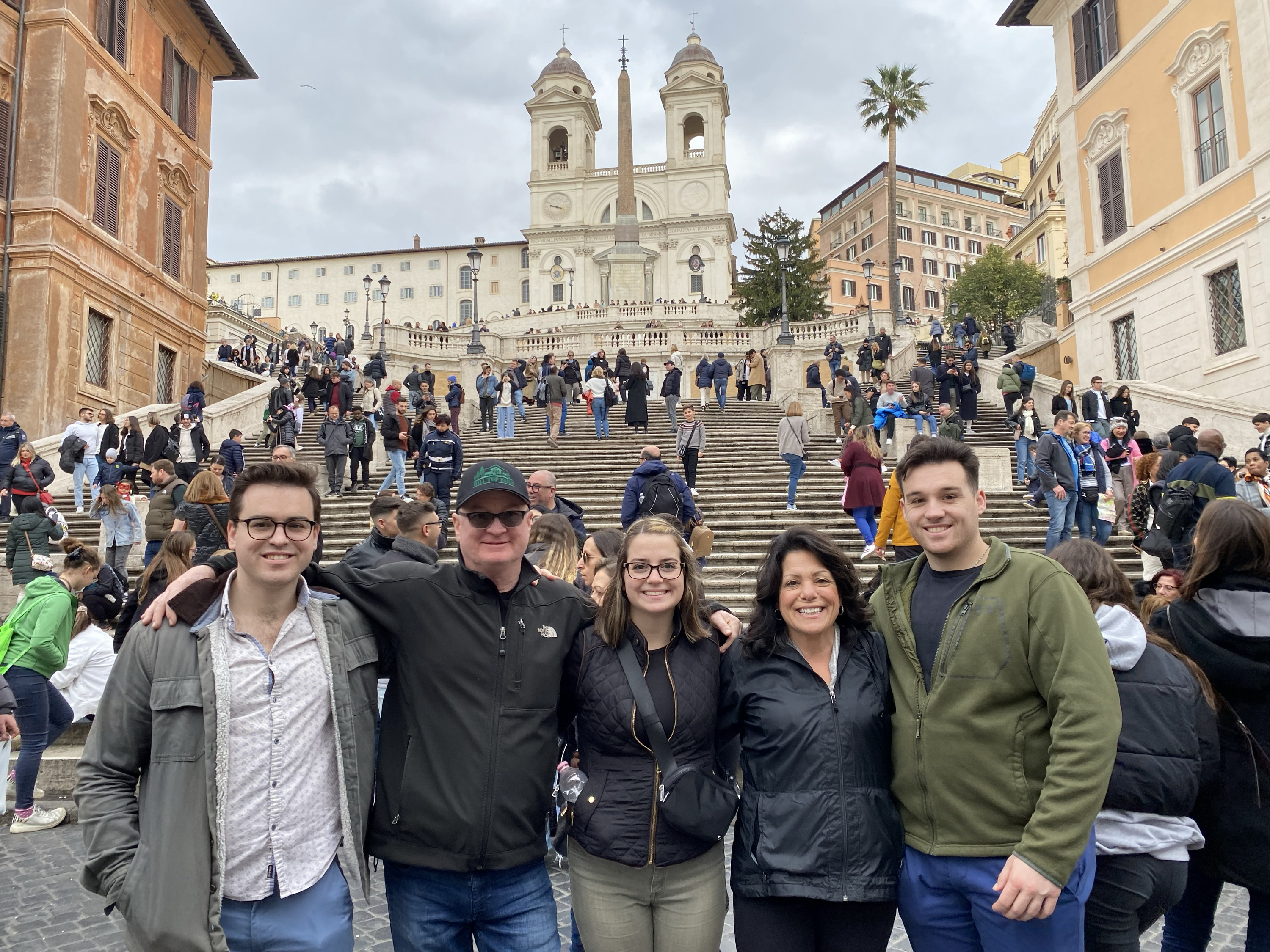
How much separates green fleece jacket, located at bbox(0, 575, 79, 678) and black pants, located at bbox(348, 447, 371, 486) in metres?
8.71

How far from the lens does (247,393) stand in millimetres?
20750

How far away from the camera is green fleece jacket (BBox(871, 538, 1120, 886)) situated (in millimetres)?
2160

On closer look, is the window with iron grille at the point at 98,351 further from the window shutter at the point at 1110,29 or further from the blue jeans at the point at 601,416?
the window shutter at the point at 1110,29

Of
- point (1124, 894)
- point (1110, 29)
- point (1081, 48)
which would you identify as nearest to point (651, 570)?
point (1124, 894)

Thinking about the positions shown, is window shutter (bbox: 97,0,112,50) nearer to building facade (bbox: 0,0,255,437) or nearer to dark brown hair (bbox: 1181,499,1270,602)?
building facade (bbox: 0,0,255,437)

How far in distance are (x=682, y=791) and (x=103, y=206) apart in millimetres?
24021

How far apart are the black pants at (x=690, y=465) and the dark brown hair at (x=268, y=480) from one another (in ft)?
32.6

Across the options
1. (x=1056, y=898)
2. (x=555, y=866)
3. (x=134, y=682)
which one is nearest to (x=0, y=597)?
(x=555, y=866)

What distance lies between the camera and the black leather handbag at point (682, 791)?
2404mm

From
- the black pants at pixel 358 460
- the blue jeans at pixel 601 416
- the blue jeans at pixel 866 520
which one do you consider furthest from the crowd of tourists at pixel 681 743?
the blue jeans at pixel 601 416

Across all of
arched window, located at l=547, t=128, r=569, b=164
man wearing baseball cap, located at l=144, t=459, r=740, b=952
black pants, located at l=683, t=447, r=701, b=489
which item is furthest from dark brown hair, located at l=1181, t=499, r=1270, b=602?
arched window, located at l=547, t=128, r=569, b=164

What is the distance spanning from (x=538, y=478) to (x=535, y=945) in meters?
4.63

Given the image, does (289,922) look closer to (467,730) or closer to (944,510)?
(467,730)

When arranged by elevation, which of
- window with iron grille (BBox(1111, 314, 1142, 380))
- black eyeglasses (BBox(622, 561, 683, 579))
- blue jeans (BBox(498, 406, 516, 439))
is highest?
window with iron grille (BBox(1111, 314, 1142, 380))
